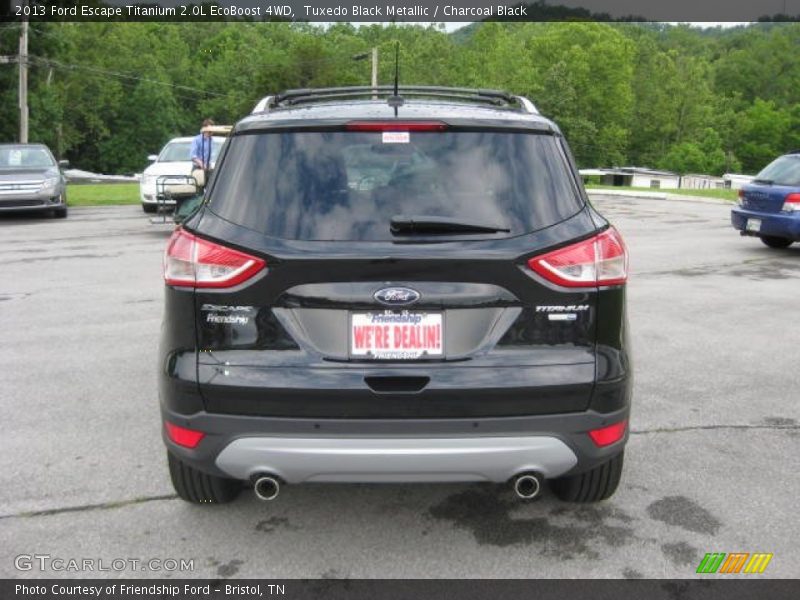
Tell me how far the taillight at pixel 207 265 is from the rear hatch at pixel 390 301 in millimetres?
19

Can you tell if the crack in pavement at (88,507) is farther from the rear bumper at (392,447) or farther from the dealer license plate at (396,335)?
the dealer license plate at (396,335)

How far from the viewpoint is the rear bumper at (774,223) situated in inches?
491

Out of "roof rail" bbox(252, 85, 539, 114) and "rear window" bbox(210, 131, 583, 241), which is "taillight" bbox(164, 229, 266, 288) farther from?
"roof rail" bbox(252, 85, 539, 114)

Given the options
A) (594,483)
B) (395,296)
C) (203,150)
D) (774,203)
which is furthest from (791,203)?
(395,296)

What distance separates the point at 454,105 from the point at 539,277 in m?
1.07

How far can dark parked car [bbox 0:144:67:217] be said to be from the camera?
17.4 metres

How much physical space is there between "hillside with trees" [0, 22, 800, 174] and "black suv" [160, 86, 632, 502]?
217 ft

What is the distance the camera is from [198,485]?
3732 mm

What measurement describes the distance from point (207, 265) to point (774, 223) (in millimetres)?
11515

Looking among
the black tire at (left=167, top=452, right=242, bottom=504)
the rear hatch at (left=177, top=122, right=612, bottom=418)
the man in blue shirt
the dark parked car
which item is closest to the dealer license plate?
the rear hatch at (left=177, top=122, right=612, bottom=418)

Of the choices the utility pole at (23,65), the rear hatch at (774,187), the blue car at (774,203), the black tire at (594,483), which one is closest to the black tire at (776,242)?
the blue car at (774,203)

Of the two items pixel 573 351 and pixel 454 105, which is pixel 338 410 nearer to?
pixel 573 351

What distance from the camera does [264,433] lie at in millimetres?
3072
